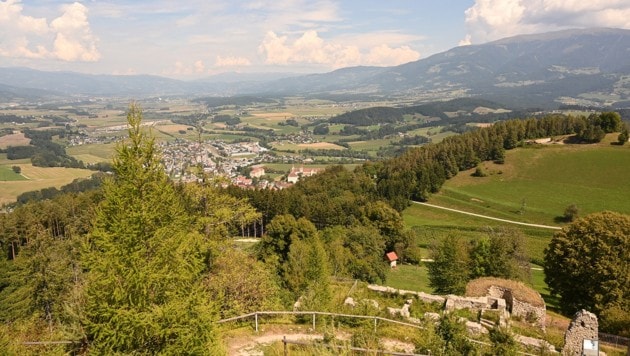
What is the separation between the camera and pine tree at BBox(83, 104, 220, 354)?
39.0 ft

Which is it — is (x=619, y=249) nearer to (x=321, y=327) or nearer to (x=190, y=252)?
(x=321, y=327)

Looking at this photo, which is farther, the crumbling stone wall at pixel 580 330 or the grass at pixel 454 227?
the grass at pixel 454 227

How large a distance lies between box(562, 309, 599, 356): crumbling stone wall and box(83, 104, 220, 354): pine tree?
46.6ft

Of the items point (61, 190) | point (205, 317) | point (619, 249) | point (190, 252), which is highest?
point (190, 252)

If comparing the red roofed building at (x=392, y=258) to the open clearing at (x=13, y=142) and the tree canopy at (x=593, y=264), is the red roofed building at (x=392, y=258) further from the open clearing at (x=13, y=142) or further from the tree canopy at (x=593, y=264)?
the open clearing at (x=13, y=142)

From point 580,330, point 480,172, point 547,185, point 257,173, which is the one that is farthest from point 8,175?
point 580,330

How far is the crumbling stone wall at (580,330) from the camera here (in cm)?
1586

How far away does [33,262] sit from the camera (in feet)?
112

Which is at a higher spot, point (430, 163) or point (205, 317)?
point (205, 317)

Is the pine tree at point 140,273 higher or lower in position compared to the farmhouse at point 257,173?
higher

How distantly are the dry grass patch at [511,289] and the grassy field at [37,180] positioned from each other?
11606 cm

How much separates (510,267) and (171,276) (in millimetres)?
35228

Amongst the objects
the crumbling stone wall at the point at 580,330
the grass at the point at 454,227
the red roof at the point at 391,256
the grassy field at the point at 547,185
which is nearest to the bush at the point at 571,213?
the grassy field at the point at 547,185

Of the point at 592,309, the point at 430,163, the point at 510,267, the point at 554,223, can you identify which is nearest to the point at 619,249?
the point at 592,309
